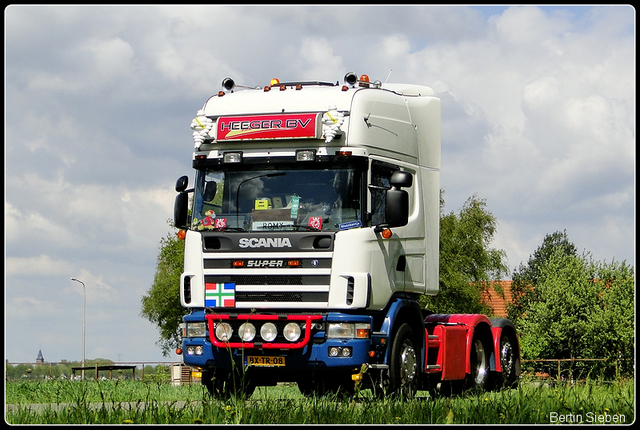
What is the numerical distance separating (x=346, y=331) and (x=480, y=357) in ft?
14.3

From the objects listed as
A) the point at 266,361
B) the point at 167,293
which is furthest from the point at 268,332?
the point at 167,293

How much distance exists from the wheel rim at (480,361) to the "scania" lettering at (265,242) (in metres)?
4.87

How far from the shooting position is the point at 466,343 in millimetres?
14344

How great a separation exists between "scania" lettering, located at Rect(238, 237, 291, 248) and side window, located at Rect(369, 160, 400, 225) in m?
1.15

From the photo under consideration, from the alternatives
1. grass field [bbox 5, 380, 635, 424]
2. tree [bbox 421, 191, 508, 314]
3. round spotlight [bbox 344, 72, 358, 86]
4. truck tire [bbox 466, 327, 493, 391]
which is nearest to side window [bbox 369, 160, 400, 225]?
round spotlight [bbox 344, 72, 358, 86]

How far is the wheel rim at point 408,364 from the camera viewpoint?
12.3 meters

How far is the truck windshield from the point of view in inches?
458

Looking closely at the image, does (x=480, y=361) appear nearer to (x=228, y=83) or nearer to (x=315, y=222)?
(x=315, y=222)

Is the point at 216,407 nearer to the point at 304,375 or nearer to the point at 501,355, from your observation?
the point at 304,375

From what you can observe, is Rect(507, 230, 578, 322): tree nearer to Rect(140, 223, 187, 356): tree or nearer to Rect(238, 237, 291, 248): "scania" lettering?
Rect(140, 223, 187, 356): tree

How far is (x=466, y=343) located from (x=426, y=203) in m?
2.39

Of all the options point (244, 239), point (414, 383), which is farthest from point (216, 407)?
point (414, 383)

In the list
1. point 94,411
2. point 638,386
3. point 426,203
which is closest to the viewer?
point 94,411

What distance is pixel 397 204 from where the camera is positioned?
11.6 m
